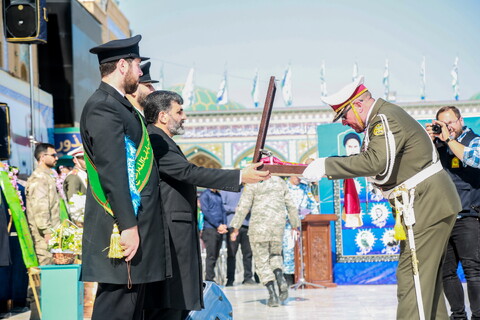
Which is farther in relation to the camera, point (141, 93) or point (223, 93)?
point (223, 93)

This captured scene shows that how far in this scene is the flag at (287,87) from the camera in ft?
129

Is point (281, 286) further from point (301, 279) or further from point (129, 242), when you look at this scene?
point (129, 242)

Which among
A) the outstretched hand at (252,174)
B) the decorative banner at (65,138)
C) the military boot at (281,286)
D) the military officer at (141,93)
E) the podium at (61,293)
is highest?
the decorative banner at (65,138)

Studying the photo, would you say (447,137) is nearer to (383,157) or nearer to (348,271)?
(383,157)

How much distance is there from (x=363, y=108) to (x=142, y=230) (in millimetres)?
1633

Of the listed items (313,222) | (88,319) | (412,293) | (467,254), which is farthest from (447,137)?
(313,222)

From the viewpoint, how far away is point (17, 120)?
32.9ft

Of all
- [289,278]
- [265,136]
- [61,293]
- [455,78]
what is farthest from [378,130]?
[455,78]

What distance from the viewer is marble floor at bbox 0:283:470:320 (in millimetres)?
7203

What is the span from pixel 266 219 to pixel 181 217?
450 cm

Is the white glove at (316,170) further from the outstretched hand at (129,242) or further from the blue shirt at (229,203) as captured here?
the blue shirt at (229,203)

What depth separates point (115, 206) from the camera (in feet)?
10.1

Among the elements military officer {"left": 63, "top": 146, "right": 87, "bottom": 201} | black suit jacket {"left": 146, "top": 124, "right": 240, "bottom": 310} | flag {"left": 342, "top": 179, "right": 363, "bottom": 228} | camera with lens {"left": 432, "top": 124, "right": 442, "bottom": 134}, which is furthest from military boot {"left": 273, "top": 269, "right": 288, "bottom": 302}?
black suit jacket {"left": 146, "top": 124, "right": 240, "bottom": 310}

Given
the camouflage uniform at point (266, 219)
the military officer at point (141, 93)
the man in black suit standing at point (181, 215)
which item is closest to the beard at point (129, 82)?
the man in black suit standing at point (181, 215)
